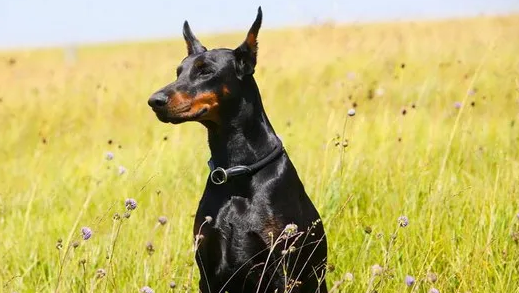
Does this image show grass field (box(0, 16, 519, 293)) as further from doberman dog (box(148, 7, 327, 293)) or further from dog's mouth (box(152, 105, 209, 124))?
dog's mouth (box(152, 105, 209, 124))

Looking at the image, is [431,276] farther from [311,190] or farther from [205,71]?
[311,190]

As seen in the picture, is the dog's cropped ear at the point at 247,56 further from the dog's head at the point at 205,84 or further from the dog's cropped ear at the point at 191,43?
the dog's cropped ear at the point at 191,43

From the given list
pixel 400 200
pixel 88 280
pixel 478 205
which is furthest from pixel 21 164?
pixel 478 205

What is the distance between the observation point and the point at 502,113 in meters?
7.38

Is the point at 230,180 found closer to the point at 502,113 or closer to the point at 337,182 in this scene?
the point at 337,182

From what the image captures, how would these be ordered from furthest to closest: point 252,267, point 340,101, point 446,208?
point 340,101 < point 446,208 < point 252,267

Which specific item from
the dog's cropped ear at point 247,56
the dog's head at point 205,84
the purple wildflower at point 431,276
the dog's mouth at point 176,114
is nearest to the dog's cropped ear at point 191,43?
the dog's head at point 205,84

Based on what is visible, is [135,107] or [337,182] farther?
[135,107]

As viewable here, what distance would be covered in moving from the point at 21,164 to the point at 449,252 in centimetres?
403

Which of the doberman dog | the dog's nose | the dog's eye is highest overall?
the dog's eye

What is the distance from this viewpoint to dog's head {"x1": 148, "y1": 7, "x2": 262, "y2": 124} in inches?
121

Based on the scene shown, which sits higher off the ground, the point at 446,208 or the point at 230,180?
the point at 230,180

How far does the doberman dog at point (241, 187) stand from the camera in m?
3.16

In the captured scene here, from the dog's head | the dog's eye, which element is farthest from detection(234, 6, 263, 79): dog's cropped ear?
the dog's eye
